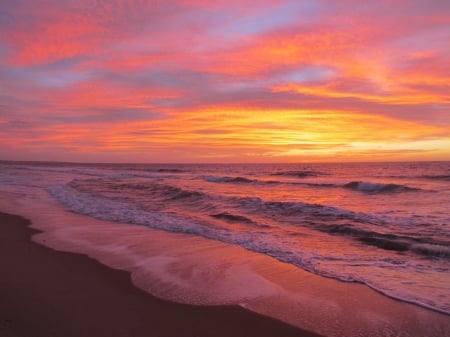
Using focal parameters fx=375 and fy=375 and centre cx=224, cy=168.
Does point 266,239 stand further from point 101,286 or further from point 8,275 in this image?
point 8,275

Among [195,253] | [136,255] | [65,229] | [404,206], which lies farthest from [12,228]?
[404,206]

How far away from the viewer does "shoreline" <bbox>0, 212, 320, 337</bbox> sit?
381 centimetres

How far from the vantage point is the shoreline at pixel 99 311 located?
3.81 meters

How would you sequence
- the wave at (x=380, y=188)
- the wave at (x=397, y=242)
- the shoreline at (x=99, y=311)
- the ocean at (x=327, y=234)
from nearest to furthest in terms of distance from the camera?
the shoreline at (x=99, y=311)
the ocean at (x=327, y=234)
the wave at (x=397, y=242)
the wave at (x=380, y=188)

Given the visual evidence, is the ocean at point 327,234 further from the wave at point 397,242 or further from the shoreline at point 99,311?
the shoreline at point 99,311

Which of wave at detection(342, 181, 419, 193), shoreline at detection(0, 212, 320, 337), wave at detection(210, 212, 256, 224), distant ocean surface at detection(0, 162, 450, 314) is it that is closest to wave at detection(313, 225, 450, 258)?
distant ocean surface at detection(0, 162, 450, 314)

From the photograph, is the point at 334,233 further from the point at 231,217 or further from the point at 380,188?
the point at 380,188

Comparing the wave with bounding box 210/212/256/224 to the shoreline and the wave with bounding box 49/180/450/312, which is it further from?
the shoreline

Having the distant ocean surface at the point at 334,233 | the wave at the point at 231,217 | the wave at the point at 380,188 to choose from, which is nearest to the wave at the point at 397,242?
the distant ocean surface at the point at 334,233

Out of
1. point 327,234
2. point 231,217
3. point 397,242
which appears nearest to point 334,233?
point 327,234

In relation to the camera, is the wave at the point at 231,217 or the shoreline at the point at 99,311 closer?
the shoreline at the point at 99,311

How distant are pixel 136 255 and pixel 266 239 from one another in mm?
3159

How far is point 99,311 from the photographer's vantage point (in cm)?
426

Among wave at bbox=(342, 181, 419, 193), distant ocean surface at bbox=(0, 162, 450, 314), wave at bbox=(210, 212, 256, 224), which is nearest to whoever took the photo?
distant ocean surface at bbox=(0, 162, 450, 314)
